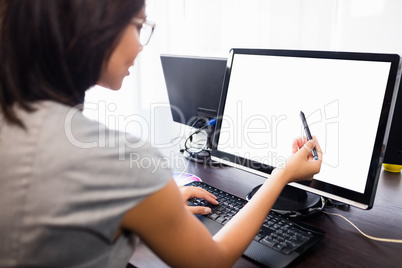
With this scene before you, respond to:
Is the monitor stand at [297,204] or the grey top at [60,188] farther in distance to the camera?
the monitor stand at [297,204]

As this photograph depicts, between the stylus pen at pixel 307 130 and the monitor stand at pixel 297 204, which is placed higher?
the stylus pen at pixel 307 130

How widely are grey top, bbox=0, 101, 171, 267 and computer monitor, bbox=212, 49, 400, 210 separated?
21.1 inches

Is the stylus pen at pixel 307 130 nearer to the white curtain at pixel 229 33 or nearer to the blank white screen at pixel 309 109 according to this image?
the blank white screen at pixel 309 109

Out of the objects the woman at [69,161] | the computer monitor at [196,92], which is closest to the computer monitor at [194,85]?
the computer monitor at [196,92]

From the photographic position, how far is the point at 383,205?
956mm

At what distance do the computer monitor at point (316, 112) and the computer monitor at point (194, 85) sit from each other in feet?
0.53

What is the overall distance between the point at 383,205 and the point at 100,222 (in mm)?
823

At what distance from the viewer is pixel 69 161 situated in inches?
18.4

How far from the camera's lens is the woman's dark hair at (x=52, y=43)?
0.50 meters

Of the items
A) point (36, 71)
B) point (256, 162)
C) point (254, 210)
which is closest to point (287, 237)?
point (254, 210)

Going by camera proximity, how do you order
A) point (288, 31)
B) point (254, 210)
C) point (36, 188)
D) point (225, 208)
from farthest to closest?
point (288, 31), point (225, 208), point (254, 210), point (36, 188)

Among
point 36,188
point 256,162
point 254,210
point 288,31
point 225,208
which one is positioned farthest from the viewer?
Answer: point 288,31

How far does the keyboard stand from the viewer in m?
0.70

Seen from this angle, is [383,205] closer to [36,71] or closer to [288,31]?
[36,71]
